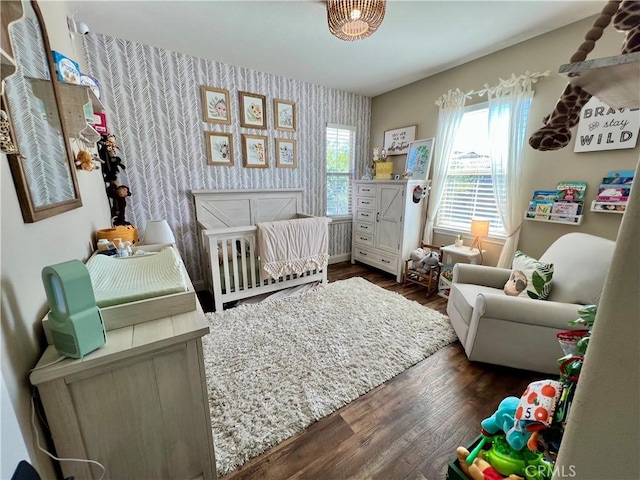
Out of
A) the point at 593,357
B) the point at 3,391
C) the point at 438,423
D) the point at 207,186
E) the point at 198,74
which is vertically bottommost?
the point at 438,423

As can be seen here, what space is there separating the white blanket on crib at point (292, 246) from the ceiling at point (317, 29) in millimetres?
1660

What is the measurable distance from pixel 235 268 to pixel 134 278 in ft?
4.48

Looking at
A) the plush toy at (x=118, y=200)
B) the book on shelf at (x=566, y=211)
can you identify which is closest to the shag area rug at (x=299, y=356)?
the plush toy at (x=118, y=200)

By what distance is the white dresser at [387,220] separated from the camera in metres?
3.08

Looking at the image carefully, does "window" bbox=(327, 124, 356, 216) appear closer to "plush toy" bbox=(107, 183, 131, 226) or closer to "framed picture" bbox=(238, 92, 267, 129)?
"framed picture" bbox=(238, 92, 267, 129)

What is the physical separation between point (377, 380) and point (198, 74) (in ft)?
10.9

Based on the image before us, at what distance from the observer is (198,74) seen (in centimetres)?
265

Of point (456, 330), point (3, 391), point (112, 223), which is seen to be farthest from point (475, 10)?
point (112, 223)

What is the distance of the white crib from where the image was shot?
2.40 m

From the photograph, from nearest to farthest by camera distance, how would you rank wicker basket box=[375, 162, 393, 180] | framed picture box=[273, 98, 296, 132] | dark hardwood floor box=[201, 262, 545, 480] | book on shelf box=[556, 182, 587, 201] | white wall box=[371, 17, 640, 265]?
dark hardwood floor box=[201, 262, 545, 480]
white wall box=[371, 17, 640, 265]
book on shelf box=[556, 182, 587, 201]
framed picture box=[273, 98, 296, 132]
wicker basket box=[375, 162, 393, 180]

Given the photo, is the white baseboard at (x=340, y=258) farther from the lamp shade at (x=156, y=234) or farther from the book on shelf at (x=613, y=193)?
the book on shelf at (x=613, y=193)

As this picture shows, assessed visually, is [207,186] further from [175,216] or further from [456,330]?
[456,330]

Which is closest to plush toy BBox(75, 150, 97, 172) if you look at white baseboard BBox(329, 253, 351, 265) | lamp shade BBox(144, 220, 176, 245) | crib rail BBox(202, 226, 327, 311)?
lamp shade BBox(144, 220, 176, 245)

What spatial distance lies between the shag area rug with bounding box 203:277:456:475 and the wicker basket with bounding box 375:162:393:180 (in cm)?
166
